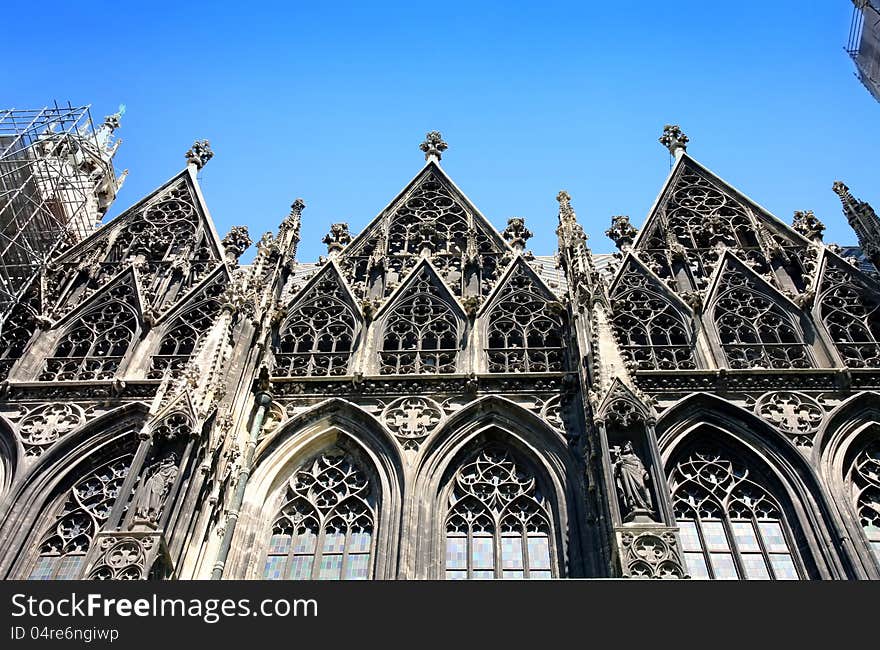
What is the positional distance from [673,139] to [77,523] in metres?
18.4

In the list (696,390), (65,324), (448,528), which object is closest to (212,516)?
(448,528)

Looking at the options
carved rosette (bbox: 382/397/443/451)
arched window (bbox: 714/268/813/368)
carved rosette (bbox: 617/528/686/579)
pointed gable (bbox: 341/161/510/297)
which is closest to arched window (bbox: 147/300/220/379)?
pointed gable (bbox: 341/161/510/297)

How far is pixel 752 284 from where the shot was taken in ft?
61.5

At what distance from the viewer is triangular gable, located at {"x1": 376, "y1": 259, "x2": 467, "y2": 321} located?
727 inches

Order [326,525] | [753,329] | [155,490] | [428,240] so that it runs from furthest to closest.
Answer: [428,240], [753,329], [326,525], [155,490]

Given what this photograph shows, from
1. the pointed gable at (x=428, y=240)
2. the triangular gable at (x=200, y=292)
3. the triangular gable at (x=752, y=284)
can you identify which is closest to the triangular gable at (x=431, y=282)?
the pointed gable at (x=428, y=240)

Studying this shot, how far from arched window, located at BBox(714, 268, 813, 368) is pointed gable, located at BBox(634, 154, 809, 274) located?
5.12 feet

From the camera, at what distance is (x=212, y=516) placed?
13117mm

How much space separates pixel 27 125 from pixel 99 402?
11.8 m

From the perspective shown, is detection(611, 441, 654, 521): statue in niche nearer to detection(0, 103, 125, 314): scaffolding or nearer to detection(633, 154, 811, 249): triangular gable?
detection(633, 154, 811, 249): triangular gable

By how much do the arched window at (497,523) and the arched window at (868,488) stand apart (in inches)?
200

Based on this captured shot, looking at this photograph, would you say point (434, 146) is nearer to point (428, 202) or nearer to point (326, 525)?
point (428, 202)

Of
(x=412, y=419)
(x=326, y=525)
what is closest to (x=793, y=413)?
(x=412, y=419)

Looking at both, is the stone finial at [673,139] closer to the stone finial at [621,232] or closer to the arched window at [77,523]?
the stone finial at [621,232]
